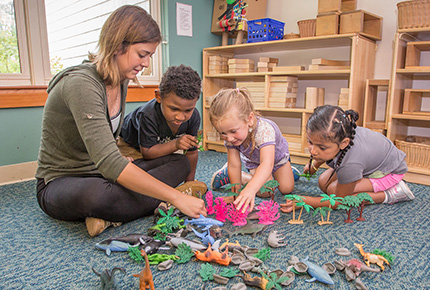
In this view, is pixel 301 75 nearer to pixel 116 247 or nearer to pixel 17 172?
pixel 116 247

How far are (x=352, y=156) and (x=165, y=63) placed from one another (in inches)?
87.7

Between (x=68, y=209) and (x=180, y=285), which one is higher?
(x=68, y=209)

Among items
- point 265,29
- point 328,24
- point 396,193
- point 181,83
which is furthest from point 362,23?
point 181,83

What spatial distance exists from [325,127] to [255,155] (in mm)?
496

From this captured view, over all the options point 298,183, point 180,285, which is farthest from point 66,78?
point 298,183

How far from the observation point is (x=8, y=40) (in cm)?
236

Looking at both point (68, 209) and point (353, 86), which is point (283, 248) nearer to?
point (68, 209)

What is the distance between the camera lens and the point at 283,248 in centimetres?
129

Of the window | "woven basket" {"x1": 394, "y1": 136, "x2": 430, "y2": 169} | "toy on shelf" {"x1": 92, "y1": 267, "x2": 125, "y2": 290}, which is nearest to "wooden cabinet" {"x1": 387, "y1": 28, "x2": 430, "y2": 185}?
"woven basket" {"x1": 394, "y1": 136, "x2": 430, "y2": 169}

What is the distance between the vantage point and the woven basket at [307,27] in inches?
106

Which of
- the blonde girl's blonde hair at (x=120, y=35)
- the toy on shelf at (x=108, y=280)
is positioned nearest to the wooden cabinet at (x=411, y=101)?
the blonde girl's blonde hair at (x=120, y=35)

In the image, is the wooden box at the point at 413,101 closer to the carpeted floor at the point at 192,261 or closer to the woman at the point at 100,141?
the carpeted floor at the point at 192,261

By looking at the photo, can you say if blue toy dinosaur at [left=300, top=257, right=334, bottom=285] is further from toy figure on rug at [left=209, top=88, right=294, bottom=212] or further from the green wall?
the green wall

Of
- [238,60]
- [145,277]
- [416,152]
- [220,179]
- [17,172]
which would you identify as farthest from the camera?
[238,60]
